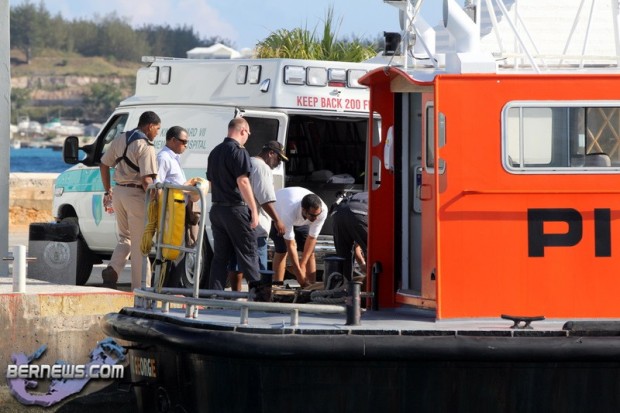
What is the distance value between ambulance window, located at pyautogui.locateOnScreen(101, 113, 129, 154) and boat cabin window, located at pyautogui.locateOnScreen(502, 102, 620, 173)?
7.10 m

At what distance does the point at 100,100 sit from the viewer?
167 meters

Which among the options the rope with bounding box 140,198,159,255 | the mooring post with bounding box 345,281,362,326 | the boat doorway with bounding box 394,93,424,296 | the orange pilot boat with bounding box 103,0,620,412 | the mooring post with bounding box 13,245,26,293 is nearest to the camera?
the orange pilot boat with bounding box 103,0,620,412

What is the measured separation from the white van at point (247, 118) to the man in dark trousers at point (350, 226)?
2650 millimetres

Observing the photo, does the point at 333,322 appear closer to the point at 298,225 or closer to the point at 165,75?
the point at 298,225

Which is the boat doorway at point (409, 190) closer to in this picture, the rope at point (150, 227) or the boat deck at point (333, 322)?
the boat deck at point (333, 322)

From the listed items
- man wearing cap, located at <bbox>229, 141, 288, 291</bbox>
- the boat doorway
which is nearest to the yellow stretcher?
the boat doorway

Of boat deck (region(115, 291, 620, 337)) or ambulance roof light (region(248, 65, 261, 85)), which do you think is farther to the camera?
ambulance roof light (region(248, 65, 261, 85))

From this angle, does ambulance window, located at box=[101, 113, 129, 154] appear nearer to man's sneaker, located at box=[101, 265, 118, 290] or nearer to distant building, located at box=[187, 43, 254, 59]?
man's sneaker, located at box=[101, 265, 118, 290]

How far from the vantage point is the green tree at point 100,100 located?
165 m

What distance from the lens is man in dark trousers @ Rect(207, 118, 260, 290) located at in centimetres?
995

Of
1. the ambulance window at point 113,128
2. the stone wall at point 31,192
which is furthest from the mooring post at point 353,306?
the stone wall at point 31,192

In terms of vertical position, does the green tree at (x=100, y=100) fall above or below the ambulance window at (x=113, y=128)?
above

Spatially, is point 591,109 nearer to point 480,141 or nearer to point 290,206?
point 480,141

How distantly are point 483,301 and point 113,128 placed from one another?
736cm
